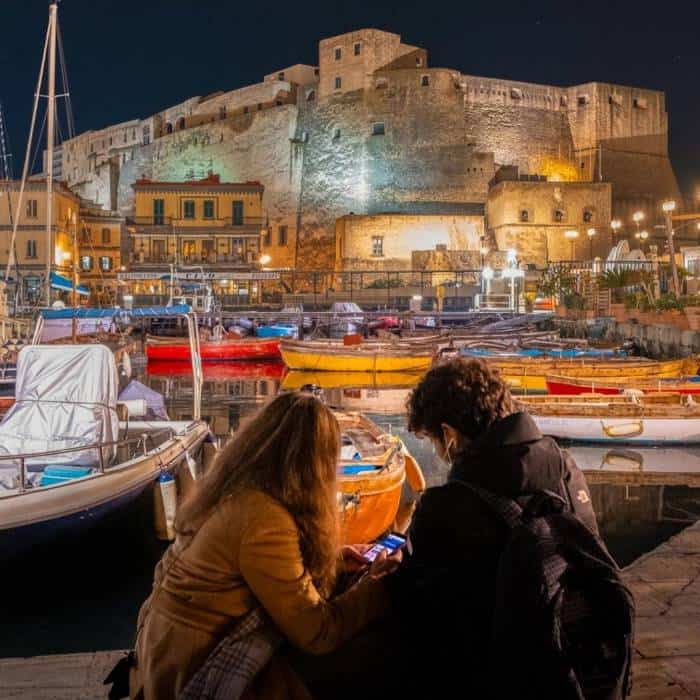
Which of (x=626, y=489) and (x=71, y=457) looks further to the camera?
(x=626, y=489)

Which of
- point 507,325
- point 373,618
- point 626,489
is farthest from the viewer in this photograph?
point 507,325

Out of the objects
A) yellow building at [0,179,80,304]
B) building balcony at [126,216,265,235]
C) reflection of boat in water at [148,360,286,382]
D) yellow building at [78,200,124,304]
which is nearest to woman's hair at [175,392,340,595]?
reflection of boat in water at [148,360,286,382]

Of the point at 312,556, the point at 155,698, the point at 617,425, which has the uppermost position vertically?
the point at 312,556

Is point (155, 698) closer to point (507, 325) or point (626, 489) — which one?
point (626, 489)

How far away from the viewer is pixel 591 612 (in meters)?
2.12

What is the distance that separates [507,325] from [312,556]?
30.4 meters

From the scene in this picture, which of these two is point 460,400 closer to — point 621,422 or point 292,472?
point 292,472

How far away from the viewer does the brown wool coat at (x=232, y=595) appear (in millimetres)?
2115

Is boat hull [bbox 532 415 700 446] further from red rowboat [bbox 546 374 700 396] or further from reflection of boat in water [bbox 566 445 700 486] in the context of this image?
red rowboat [bbox 546 374 700 396]

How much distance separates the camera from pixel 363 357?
24.0 metres

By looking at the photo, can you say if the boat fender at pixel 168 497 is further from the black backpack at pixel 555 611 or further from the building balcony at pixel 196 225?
the building balcony at pixel 196 225

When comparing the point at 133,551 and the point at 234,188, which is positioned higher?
the point at 234,188

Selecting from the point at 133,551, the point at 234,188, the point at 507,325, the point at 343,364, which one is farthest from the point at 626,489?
the point at 234,188

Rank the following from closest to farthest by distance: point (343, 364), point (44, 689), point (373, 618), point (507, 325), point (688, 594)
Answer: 1. point (373, 618)
2. point (44, 689)
3. point (688, 594)
4. point (343, 364)
5. point (507, 325)
